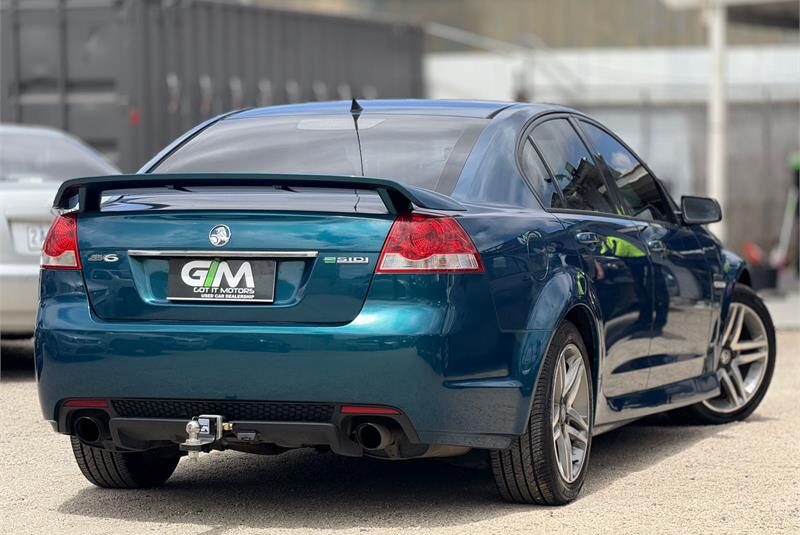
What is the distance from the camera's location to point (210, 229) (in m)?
5.60

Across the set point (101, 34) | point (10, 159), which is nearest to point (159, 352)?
point (10, 159)

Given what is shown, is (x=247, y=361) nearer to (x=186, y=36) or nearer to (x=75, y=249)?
(x=75, y=249)

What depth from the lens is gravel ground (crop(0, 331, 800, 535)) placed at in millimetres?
5738

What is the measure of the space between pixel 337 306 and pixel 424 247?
0.34 meters

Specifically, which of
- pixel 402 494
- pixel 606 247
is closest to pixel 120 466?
pixel 402 494

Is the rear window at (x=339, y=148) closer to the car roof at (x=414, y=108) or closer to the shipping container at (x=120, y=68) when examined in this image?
the car roof at (x=414, y=108)

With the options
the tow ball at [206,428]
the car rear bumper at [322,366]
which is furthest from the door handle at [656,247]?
the tow ball at [206,428]

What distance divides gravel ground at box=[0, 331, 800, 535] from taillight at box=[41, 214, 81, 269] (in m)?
0.91

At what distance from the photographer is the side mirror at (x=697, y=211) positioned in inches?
304

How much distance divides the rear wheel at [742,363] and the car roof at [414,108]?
1.99m

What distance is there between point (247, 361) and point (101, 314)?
60cm

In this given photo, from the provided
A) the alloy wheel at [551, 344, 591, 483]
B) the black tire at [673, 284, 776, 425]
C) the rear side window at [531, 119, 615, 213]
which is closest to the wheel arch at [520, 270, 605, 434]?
the alloy wheel at [551, 344, 591, 483]

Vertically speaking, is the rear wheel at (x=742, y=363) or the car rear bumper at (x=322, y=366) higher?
the car rear bumper at (x=322, y=366)

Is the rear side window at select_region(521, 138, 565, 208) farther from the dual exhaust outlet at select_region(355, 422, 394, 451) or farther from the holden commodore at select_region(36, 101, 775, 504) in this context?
the dual exhaust outlet at select_region(355, 422, 394, 451)
